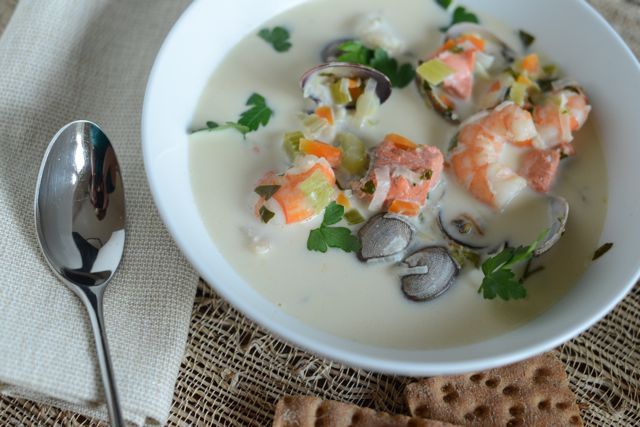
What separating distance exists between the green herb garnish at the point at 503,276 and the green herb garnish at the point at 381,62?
91cm

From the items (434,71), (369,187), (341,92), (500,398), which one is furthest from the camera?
(434,71)

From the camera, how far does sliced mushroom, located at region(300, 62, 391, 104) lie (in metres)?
2.98

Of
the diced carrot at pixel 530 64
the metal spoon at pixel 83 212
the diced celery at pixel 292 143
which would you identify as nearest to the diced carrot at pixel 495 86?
the diced carrot at pixel 530 64

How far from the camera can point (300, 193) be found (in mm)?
2684

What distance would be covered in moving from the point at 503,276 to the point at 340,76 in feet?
3.44

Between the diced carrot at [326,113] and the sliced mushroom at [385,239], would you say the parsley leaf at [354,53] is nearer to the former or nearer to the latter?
the diced carrot at [326,113]

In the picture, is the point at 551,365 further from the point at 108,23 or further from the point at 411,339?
the point at 108,23

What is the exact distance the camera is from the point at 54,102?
3.08 m

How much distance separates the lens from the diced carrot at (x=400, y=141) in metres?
2.90

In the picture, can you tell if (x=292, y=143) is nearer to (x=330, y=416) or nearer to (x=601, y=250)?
(x=330, y=416)

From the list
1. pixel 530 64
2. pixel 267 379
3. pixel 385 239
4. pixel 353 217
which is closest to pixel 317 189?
pixel 353 217

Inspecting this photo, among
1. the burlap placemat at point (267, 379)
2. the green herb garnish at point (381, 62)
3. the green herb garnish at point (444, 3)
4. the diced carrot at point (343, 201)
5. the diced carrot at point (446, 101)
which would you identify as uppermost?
the green herb garnish at point (444, 3)

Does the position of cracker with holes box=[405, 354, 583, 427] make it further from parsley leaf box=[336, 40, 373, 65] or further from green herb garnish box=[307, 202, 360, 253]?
parsley leaf box=[336, 40, 373, 65]

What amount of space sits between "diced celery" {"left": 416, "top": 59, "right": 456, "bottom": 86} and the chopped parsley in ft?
2.19
